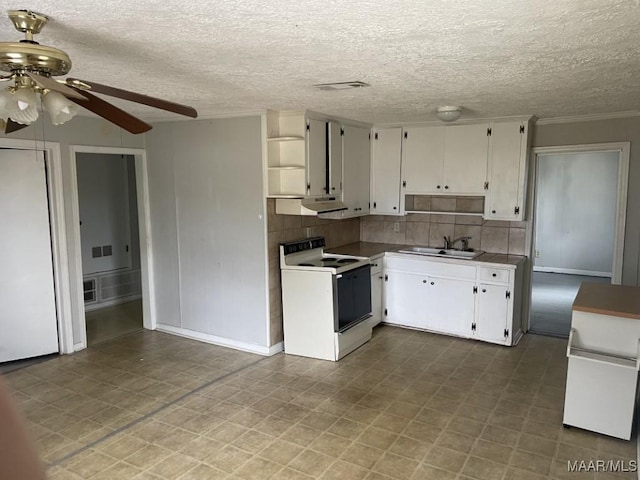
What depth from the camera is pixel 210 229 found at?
15.7 feet

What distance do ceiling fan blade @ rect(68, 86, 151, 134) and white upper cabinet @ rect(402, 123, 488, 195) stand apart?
3.66 meters

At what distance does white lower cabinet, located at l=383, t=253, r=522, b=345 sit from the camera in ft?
15.4

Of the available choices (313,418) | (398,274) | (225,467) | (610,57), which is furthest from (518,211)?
(225,467)

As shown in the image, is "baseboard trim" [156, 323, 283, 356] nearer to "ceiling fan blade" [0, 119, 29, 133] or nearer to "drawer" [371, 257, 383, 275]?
"drawer" [371, 257, 383, 275]

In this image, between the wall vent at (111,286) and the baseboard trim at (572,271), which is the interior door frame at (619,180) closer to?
the baseboard trim at (572,271)

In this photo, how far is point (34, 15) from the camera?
179cm

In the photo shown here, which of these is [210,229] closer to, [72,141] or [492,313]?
[72,141]

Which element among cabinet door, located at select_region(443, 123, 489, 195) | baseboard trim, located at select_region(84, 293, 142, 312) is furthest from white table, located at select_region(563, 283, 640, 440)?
baseboard trim, located at select_region(84, 293, 142, 312)

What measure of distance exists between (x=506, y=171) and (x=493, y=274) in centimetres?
106

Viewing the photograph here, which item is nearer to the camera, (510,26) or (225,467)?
(510,26)

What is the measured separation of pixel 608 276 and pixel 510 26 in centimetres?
752

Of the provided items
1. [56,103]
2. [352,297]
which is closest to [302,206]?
[352,297]

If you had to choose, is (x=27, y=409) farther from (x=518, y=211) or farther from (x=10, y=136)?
(x=518, y=211)

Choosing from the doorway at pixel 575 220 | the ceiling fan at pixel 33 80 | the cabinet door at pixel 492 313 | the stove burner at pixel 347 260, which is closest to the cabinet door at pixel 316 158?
the stove burner at pixel 347 260
